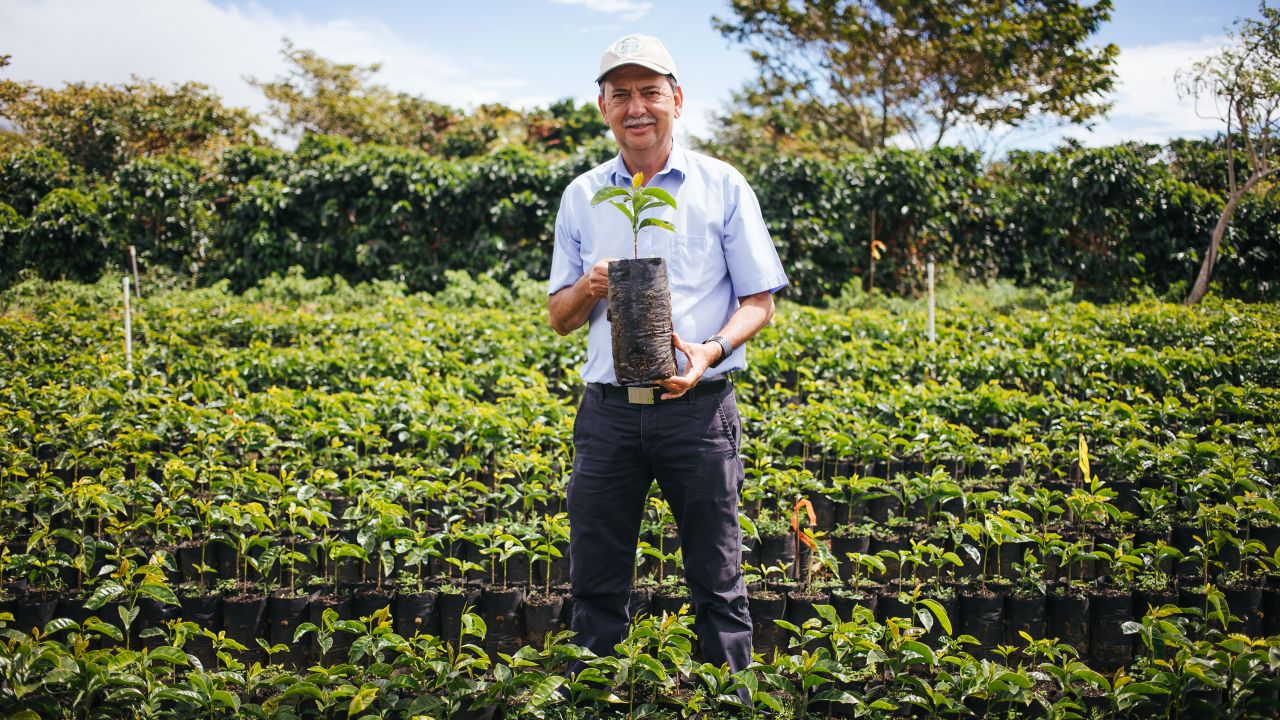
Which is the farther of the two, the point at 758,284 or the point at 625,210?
the point at 758,284

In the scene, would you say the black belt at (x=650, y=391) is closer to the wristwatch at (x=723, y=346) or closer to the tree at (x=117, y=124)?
the wristwatch at (x=723, y=346)

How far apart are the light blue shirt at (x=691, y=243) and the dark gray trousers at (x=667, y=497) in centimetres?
14

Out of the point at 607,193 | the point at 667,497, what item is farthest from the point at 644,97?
the point at 667,497

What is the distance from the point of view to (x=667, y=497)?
2643 mm

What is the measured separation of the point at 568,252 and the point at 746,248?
529 mm

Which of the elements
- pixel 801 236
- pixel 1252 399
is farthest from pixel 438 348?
pixel 801 236

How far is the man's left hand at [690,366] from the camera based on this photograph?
2389 mm

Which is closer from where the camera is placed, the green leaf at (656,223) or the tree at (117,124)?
the green leaf at (656,223)

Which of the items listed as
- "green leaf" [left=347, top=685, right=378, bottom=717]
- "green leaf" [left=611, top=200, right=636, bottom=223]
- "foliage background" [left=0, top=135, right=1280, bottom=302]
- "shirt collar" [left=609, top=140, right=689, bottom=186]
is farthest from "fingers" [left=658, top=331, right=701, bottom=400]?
"foliage background" [left=0, top=135, right=1280, bottom=302]

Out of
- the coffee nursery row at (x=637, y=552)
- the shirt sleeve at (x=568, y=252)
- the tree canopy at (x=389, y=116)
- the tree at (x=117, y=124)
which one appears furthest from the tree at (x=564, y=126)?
the shirt sleeve at (x=568, y=252)

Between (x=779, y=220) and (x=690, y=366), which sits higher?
(x=779, y=220)

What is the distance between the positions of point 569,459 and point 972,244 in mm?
10938

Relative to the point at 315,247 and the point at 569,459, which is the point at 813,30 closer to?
the point at 315,247

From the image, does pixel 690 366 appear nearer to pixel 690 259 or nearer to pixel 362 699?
pixel 690 259
